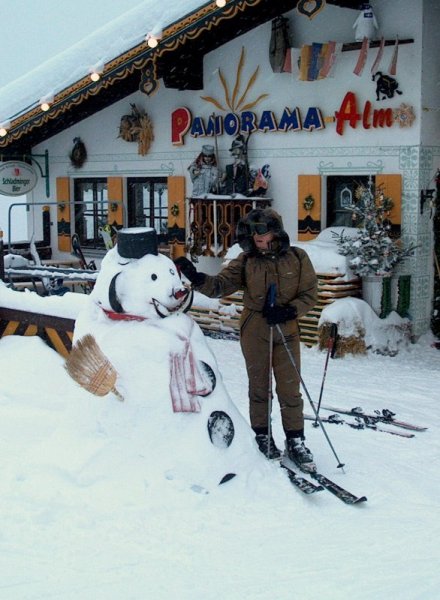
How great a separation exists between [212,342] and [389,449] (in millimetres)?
4895

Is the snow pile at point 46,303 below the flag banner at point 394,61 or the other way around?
below

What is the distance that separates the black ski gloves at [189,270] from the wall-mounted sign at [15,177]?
9770 mm

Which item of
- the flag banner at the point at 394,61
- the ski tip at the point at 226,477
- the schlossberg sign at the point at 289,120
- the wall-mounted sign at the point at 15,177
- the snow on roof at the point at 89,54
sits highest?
the snow on roof at the point at 89,54

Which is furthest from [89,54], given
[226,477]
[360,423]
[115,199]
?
[226,477]

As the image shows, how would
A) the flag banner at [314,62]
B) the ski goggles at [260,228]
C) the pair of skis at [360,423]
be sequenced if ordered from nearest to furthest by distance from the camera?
1. the ski goggles at [260,228]
2. the pair of skis at [360,423]
3. the flag banner at [314,62]

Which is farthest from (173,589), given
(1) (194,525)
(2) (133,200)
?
(2) (133,200)

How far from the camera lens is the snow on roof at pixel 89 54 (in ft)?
38.7

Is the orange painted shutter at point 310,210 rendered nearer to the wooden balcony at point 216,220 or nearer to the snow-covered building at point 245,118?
the snow-covered building at point 245,118

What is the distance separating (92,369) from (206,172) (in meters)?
7.66

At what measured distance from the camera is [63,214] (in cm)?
1537

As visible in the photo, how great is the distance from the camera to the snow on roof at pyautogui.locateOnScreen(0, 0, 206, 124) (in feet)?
38.7

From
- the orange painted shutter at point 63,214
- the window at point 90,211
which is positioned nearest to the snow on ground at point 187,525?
the window at point 90,211

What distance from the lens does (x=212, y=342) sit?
432 inches

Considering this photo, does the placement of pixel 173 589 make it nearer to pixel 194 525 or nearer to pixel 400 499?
pixel 194 525
